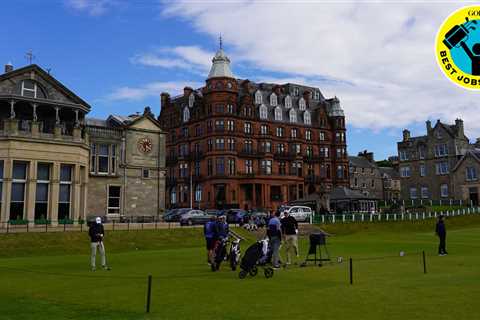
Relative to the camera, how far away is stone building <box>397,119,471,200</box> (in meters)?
84.1

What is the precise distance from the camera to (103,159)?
44906 millimetres

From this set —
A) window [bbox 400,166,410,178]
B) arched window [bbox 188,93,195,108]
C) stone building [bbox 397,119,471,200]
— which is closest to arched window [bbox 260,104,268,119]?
arched window [bbox 188,93,195,108]

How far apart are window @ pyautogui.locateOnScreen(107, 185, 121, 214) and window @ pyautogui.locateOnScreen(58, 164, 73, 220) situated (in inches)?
243

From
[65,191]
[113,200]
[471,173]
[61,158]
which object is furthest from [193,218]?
[471,173]

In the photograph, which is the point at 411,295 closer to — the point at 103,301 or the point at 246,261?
the point at 246,261

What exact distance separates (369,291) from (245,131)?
6357cm

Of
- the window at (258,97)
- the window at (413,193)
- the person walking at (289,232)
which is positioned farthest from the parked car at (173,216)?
the window at (413,193)

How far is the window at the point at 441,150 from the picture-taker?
85062 mm

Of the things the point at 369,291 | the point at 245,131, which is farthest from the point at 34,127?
the point at 245,131

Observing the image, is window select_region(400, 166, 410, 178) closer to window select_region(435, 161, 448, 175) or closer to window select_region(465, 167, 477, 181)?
window select_region(435, 161, 448, 175)

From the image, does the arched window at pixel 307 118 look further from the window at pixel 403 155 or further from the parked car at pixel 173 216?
the parked car at pixel 173 216

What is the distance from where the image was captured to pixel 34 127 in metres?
36.3

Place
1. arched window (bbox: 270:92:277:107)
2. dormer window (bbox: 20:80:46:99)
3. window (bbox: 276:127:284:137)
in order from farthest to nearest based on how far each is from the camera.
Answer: arched window (bbox: 270:92:277:107) < window (bbox: 276:127:284:137) < dormer window (bbox: 20:80:46:99)

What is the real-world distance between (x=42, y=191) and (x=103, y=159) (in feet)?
27.7
